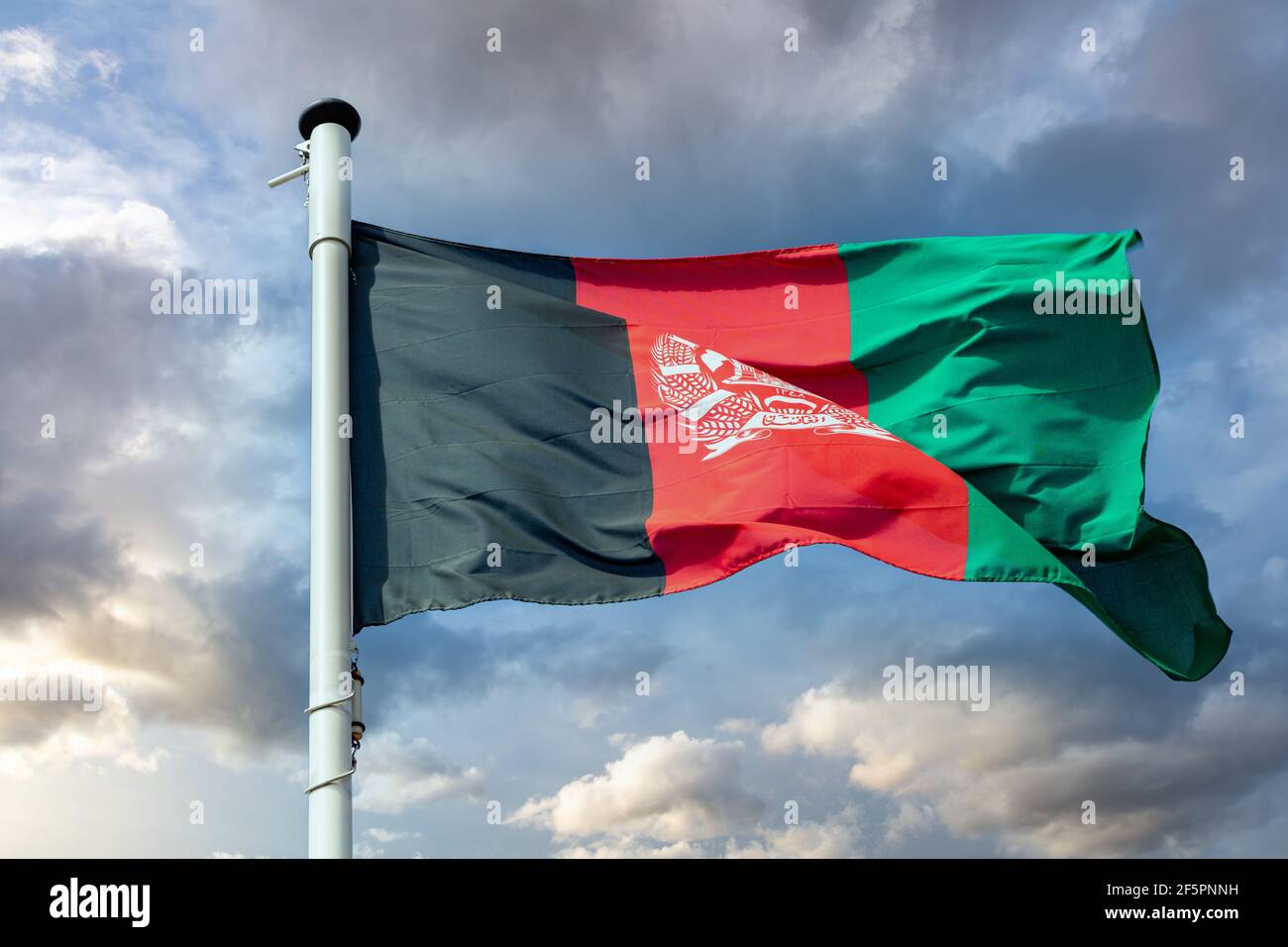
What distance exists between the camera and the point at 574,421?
464 inches

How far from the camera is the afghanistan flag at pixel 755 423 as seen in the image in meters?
11.1

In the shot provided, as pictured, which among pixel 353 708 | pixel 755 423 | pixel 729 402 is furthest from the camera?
pixel 729 402

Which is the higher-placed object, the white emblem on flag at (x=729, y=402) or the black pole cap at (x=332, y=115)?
the black pole cap at (x=332, y=115)

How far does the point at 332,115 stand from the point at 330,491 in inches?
122

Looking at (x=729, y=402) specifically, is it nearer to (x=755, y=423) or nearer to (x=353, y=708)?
(x=755, y=423)

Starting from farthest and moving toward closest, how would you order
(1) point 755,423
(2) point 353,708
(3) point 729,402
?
(3) point 729,402, (1) point 755,423, (2) point 353,708

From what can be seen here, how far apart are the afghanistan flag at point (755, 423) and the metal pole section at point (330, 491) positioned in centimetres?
61

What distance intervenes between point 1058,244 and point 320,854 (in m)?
8.78

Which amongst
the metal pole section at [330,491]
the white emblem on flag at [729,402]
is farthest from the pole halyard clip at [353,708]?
the white emblem on flag at [729,402]

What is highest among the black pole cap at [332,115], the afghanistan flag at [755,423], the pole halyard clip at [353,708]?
the black pole cap at [332,115]

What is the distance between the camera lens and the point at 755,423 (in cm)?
1203

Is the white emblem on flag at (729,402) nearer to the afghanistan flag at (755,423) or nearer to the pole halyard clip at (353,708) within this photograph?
the afghanistan flag at (755,423)

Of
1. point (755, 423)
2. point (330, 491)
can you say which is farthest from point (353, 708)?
point (755, 423)
